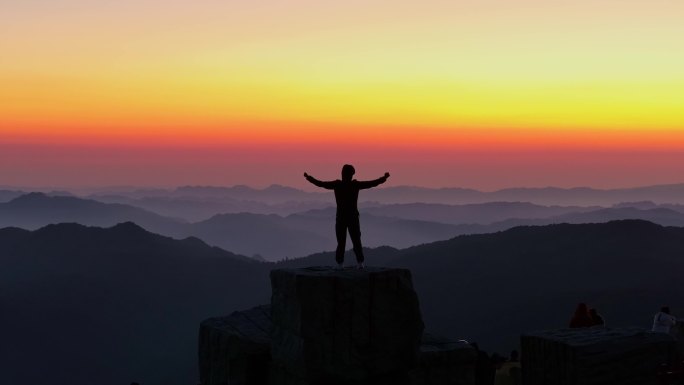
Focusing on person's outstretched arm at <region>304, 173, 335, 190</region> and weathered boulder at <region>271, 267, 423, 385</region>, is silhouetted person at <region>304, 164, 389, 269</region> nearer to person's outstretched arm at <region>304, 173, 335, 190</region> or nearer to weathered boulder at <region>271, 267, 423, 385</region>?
person's outstretched arm at <region>304, 173, 335, 190</region>

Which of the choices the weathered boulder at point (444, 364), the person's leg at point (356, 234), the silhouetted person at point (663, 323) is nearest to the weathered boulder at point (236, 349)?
the person's leg at point (356, 234)

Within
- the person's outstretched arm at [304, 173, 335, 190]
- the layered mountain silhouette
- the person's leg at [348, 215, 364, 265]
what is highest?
the person's outstretched arm at [304, 173, 335, 190]

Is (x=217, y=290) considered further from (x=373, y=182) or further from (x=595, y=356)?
(x=595, y=356)

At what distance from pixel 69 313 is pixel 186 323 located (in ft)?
59.8

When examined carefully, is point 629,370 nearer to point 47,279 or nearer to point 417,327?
point 417,327

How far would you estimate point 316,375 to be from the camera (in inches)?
329

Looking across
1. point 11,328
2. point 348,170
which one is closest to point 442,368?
point 348,170

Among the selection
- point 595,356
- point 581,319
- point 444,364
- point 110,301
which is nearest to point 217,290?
point 110,301

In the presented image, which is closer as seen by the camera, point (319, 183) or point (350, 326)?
point (350, 326)

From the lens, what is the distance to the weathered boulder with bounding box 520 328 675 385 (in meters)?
7.63

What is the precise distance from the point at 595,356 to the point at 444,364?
110 inches

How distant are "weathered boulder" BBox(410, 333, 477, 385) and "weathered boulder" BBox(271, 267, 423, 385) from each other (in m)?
1.15

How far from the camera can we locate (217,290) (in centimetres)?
12494

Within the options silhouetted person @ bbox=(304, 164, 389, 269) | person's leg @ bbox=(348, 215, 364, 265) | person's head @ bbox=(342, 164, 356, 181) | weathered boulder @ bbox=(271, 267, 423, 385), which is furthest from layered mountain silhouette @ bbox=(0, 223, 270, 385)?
weathered boulder @ bbox=(271, 267, 423, 385)
